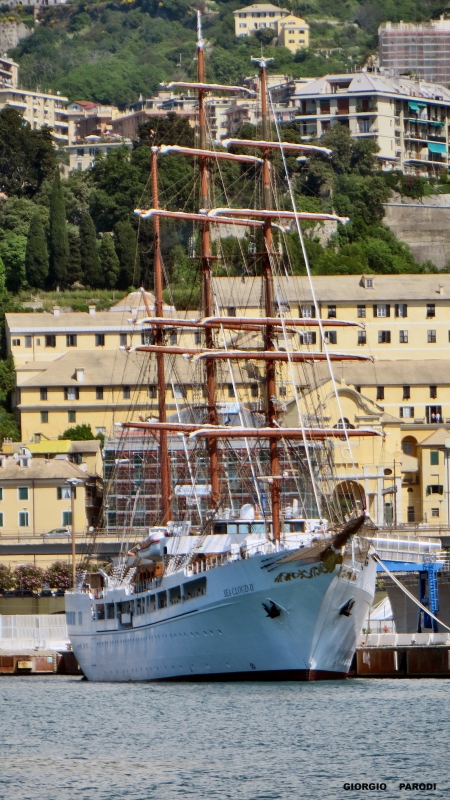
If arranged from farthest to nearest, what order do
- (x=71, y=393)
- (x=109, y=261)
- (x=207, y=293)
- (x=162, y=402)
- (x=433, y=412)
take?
(x=109, y=261), (x=433, y=412), (x=71, y=393), (x=162, y=402), (x=207, y=293)

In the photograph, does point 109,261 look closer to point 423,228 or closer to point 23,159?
point 23,159

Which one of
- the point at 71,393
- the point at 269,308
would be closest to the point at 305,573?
the point at 269,308

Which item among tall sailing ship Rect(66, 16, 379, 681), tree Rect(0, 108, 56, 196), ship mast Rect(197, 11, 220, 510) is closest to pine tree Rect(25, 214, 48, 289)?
tree Rect(0, 108, 56, 196)

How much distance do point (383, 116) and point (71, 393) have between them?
6757 centimetres

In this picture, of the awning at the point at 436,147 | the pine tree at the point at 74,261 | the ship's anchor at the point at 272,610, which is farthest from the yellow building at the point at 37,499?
the awning at the point at 436,147

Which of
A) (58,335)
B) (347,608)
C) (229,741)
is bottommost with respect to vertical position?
(229,741)

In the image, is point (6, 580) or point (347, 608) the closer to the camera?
point (347, 608)

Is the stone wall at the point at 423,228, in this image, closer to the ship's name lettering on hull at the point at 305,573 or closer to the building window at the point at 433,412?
the building window at the point at 433,412

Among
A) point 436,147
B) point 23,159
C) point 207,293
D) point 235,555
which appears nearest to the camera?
point 235,555

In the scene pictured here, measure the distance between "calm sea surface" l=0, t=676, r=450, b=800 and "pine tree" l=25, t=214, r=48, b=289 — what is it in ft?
255

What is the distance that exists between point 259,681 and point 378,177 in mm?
105941

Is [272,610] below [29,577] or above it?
below

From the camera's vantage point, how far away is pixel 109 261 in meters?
150

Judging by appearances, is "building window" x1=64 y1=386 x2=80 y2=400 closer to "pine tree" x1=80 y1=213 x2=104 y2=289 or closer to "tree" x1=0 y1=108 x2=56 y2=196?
"pine tree" x1=80 y1=213 x2=104 y2=289
